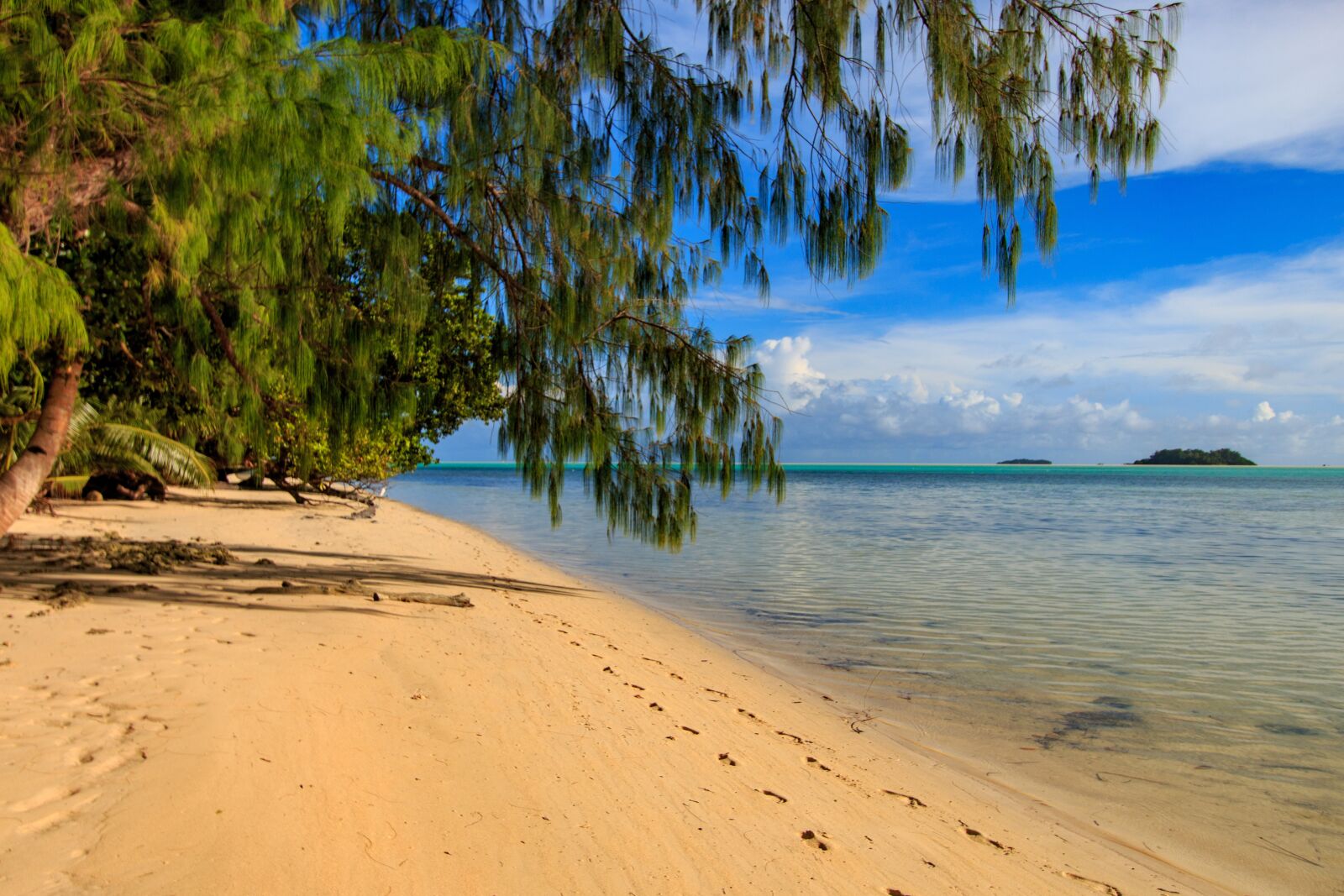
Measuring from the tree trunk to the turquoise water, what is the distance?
5785 mm

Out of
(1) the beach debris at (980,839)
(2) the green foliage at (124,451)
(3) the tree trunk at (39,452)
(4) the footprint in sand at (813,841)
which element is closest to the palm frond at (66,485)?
(2) the green foliage at (124,451)

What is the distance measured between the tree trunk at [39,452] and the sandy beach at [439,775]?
0.56 metres

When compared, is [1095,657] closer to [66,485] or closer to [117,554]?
[117,554]

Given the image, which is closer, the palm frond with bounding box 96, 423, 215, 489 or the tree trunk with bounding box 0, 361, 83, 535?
the tree trunk with bounding box 0, 361, 83, 535

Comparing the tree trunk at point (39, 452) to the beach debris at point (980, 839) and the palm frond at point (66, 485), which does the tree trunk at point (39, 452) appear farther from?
the palm frond at point (66, 485)

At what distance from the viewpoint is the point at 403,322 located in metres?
5.14

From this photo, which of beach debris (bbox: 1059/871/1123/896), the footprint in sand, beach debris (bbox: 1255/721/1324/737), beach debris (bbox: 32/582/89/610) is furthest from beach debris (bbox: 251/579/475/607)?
beach debris (bbox: 1255/721/1324/737)

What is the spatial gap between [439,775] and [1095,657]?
5973mm

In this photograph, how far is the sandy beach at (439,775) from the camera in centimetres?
233

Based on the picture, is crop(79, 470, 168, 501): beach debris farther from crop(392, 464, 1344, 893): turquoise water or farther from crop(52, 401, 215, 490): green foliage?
crop(392, 464, 1344, 893): turquoise water

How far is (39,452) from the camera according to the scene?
19.9 ft

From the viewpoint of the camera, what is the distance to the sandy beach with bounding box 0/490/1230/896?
2330 mm

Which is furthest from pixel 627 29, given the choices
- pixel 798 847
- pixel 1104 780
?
pixel 1104 780

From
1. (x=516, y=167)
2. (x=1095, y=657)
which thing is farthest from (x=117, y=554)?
(x=1095, y=657)
